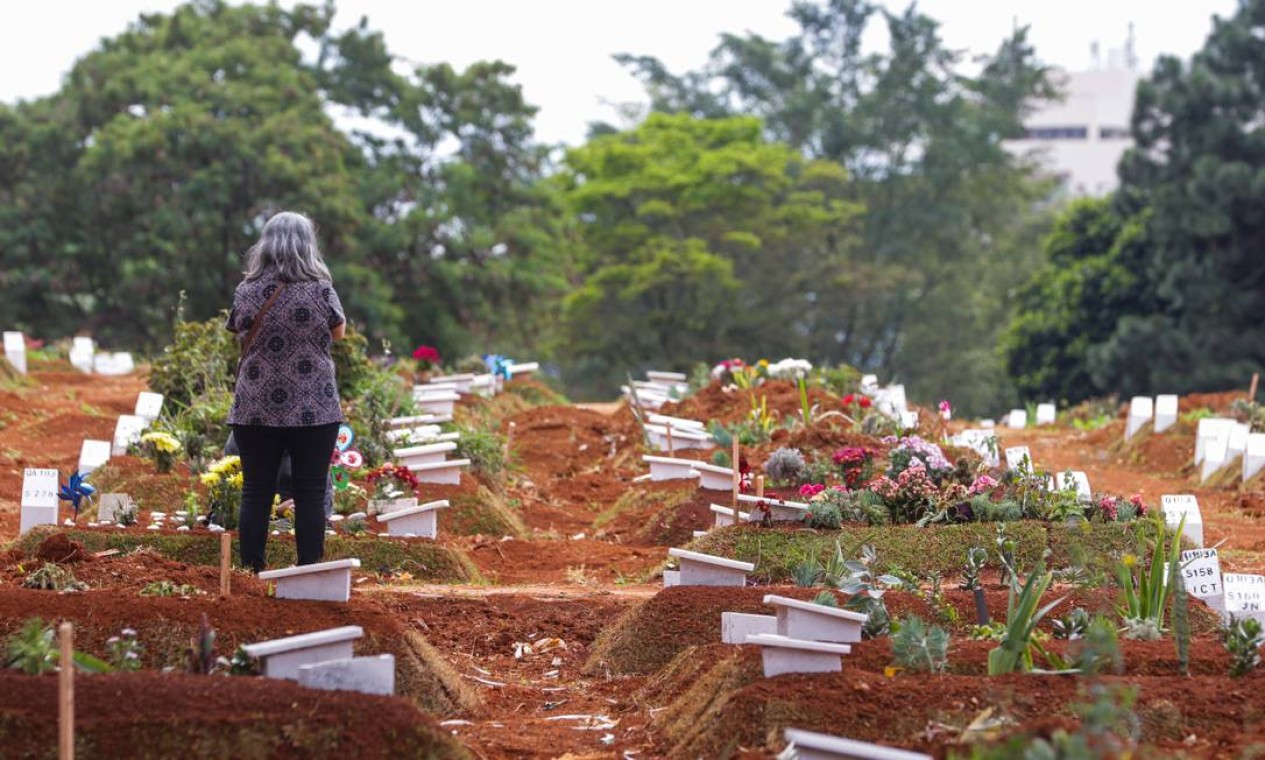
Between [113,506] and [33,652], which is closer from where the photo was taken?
[33,652]

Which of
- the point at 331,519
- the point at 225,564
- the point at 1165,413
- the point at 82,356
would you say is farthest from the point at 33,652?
the point at 82,356

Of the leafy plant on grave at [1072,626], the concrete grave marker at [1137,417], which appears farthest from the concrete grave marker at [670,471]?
the concrete grave marker at [1137,417]

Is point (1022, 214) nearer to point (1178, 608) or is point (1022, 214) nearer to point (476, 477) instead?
point (476, 477)

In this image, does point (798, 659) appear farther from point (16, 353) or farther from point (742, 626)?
point (16, 353)

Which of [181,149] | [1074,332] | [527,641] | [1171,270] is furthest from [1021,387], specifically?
[527,641]

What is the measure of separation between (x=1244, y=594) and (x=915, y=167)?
37.6 metres

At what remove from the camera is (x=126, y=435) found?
11.0 metres

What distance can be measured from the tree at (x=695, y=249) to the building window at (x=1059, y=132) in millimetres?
60160

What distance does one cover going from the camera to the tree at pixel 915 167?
4119 centimetres

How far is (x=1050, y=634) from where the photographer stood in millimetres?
6141

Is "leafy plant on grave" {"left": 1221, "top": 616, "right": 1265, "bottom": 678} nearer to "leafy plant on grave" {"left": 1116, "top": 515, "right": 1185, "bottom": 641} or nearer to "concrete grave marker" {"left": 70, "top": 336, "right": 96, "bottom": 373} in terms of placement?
"leafy plant on grave" {"left": 1116, "top": 515, "right": 1185, "bottom": 641}

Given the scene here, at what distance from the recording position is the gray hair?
6.96 metres

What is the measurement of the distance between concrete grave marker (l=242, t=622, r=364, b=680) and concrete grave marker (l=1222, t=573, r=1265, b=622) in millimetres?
3509

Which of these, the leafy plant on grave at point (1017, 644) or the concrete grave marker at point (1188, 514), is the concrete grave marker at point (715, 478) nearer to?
the concrete grave marker at point (1188, 514)
